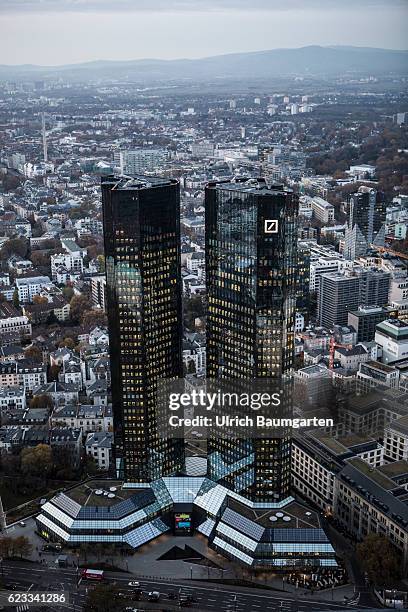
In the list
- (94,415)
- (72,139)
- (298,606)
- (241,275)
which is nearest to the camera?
(298,606)

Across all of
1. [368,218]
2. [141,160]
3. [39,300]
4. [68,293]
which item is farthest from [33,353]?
[141,160]

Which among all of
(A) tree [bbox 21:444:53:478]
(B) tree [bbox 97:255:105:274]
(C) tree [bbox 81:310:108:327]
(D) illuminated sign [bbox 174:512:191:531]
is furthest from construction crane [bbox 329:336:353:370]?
(B) tree [bbox 97:255:105:274]

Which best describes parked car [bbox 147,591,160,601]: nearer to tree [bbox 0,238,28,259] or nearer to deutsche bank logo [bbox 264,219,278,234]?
deutsche bank logo [bbox 264,219,278,234]

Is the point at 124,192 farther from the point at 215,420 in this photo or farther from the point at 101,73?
the point at 101,73

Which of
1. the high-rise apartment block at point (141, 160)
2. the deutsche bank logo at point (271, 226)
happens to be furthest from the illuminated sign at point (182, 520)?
the high-rise apartment block at point (141, 160)

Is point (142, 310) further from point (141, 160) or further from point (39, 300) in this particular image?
point (141, 160)

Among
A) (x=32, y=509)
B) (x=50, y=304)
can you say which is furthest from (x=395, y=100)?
(x=32, y=509)

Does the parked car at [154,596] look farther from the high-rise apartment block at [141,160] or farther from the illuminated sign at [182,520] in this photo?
the high-rise apartment block at [141,160]
